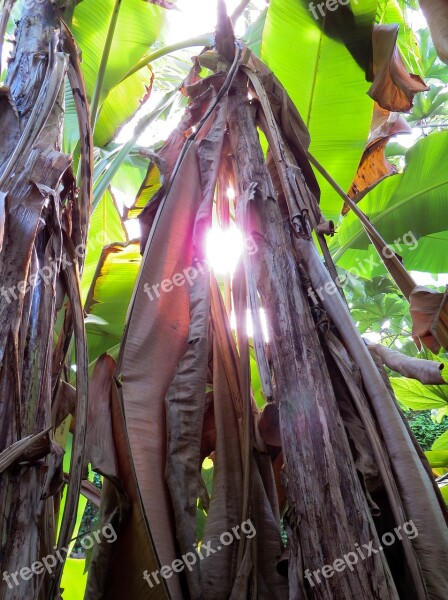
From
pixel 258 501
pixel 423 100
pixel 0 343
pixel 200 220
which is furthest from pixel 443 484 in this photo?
pixel 423 100

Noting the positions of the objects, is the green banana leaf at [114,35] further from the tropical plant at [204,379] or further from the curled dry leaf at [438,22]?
the curled dry leaf at [438,22]

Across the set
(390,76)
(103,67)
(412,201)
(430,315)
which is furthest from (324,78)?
(430,315)

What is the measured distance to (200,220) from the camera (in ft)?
2.19

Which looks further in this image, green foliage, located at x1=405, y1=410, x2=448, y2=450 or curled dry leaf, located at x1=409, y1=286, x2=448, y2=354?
green foliage, located at x1=405, y1=410, x2=448, y2=450

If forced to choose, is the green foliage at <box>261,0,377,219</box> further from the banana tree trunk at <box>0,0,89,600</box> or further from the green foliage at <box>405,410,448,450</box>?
the green foliage at <box>405,410,448,450</box>

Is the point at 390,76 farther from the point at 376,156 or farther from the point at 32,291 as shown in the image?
the point at 32,291

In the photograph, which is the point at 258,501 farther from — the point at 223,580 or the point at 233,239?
the point at 233,239

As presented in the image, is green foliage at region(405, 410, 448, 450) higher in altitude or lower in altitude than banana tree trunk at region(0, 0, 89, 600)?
higher

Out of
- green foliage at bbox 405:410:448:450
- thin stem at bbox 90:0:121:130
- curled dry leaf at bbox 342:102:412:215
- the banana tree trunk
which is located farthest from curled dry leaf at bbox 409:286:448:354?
green foliage at bbox 405:410:448:450

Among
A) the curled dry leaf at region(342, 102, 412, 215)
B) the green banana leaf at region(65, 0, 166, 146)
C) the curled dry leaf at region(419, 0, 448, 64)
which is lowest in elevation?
the curled dry leaf at region(419, 0, 448, 64)

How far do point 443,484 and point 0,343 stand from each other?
38.3 inches

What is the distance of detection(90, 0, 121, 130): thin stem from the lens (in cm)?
103

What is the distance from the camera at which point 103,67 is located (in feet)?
3.56

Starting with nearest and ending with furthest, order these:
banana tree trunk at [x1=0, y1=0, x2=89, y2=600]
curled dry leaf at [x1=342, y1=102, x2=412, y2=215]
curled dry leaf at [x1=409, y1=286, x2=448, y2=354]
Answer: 1. banana tree trunk at [x1=0, y1=0, x2=89, y2=600]
2. curled dry leaf at [x1=409, y1=286, x2=448, y2=354]
3. curled dry leaf at [x1=342, y1=102, x2=412, y2=215]
